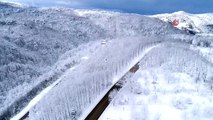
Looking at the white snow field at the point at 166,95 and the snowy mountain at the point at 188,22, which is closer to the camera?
the white snow field at the point at 166,95

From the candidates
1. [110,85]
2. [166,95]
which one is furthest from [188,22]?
[166,95]

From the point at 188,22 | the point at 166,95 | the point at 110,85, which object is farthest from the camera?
the point at 188,22

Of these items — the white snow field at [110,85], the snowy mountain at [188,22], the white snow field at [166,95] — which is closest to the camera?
the white snow field at [166,95]

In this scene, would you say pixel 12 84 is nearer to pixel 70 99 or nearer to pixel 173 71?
pixel 70 99

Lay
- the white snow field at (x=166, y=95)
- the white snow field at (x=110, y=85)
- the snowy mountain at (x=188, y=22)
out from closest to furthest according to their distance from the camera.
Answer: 1. the white snow field at (x=166, y=95)
2. the white snow field at (x=110, y=85)
3. the snowy mountain at (x=188, y=22)

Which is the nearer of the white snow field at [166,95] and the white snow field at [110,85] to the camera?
the white snow field at [166,95]

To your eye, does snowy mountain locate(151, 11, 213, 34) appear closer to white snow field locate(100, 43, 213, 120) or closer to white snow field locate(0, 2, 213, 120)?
white snow field locate(0, 2, 213, 120)

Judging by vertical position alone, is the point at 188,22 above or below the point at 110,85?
above

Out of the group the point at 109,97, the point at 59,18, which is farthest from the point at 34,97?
the point at 59,18

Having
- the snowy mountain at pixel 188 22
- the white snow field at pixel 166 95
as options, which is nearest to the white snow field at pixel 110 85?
the white snow field at pixel 166 95

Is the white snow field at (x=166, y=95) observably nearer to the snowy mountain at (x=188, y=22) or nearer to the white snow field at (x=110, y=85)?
the white snow field at (x=110, y=85)

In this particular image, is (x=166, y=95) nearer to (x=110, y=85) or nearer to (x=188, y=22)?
(x=110, y=85)

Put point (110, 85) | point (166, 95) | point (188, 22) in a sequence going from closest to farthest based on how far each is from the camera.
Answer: point (166, 95), point (110, 85), point (188, 22)

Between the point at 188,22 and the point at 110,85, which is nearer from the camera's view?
the point at 110,85
